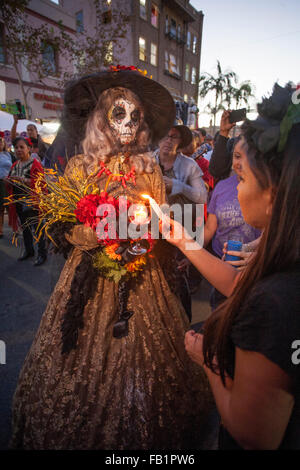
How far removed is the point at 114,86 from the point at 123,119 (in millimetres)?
326

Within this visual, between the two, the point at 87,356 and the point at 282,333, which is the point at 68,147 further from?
the point at 282,333

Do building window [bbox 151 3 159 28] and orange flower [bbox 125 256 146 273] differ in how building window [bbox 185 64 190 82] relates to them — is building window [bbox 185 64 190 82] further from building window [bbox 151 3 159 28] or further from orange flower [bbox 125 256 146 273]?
orange flower [bbox 125 256 146 273]

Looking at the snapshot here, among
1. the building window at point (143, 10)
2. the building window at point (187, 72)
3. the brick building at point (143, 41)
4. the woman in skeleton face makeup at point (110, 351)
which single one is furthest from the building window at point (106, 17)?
the building window at point (187, 72)

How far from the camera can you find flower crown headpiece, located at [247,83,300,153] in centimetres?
78

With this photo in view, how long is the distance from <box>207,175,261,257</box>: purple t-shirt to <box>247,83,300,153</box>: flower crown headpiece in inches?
55.4

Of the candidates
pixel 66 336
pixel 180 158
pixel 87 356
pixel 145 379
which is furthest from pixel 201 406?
pixel 180 158

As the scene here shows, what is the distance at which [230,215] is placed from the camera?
228 cm

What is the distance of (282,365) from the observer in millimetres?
693

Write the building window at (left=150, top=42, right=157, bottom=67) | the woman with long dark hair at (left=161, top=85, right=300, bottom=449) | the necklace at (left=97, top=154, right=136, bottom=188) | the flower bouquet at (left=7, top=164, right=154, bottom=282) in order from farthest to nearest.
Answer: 1. the building window at (left=150, top=42, right=157, bottom=67)
2. the necklace at (left=97, top=154, right=136, bottom=188)
3. the flower bouquet at (left=7, top=164, right=154, bottom=282)
4. the woman with long dark hair at (left=161, top=85, right=300, bottom=449)

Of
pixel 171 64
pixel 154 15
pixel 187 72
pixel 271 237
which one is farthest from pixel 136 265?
pixel 187 72

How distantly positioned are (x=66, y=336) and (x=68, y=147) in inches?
66.7

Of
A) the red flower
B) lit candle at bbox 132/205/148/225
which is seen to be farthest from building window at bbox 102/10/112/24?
lit candle at bbox 132/205/148/225

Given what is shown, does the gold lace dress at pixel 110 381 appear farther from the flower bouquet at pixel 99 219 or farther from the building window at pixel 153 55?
the building window at pixel 153 55

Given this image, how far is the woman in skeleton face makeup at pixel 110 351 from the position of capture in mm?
1560
